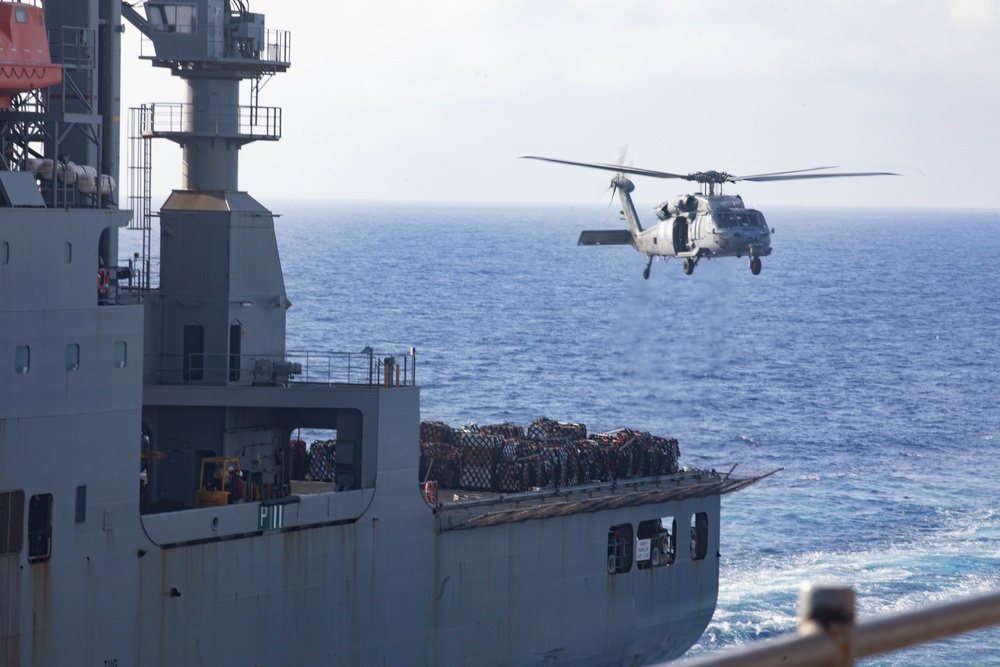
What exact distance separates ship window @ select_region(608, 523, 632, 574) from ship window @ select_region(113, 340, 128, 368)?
14291 millimetres

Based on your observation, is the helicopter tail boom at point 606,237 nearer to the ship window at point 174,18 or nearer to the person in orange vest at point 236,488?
the ship window at point 174,18

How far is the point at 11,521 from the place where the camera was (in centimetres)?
2439

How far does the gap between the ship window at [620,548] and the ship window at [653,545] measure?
22 centimetres

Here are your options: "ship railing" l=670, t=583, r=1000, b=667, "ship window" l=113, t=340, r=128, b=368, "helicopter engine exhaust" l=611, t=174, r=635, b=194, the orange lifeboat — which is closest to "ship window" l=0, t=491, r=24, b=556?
"ship window" l=113, t=340, r=128, b=368

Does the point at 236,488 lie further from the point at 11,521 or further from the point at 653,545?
the point at 653,545

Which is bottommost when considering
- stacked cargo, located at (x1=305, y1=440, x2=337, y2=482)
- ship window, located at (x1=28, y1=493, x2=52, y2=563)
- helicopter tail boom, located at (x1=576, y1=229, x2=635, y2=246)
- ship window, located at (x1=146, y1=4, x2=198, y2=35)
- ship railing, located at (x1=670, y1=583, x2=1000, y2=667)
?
stacked cargo, located at (x1=305, y1=440, x2=337, y2=482)

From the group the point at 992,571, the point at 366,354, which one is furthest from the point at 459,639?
the point at 992,571

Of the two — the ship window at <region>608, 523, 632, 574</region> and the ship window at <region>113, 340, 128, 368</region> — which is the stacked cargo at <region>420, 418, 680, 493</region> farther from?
the ship window at <region>113, 340, 128, 368</region>

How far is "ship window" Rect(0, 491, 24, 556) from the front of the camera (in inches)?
957

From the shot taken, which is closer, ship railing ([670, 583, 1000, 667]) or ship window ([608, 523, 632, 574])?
ship railing ([670, 583, 1000, 667])

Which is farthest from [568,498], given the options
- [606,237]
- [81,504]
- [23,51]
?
[606,237]

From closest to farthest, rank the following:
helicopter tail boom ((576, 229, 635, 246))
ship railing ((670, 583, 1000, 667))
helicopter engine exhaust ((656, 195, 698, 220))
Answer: ship railing ((670, 583, 1000, 667))
helicopter engine exhaust ((656, 195, 698, 220))
helicopter tail boom ((576, 229, 635, 246))

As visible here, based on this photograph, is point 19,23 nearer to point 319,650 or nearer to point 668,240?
point 319,650

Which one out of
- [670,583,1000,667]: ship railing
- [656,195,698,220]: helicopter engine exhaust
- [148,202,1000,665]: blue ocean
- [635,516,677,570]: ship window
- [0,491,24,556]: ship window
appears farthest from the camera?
[148,202,1000,665]: blue ocean
